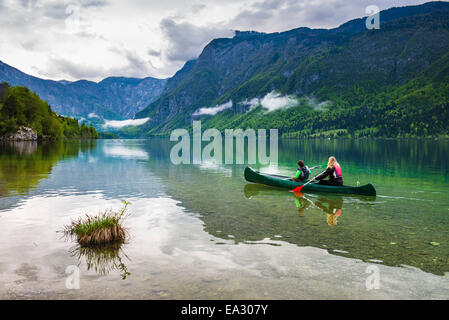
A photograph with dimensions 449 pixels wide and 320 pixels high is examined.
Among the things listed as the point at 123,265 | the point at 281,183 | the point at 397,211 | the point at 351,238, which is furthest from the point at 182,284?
the point at 281,183

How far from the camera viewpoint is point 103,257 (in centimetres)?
1238

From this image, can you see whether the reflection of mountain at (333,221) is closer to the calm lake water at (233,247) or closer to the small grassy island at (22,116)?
the calm lake water at (233,247)

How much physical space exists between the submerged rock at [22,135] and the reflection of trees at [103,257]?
490ft

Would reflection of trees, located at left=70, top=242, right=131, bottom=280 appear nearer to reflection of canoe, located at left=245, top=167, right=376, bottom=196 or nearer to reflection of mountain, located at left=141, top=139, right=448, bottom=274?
reflection of mountain, located at left=141, top=139, right=448, bottom=274

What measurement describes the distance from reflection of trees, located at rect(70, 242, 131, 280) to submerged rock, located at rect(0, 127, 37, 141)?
149m

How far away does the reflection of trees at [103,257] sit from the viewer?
11.3 m

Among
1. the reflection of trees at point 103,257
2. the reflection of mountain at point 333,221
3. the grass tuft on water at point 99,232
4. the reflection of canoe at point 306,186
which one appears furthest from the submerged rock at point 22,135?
the reflection of trees at point 103,257

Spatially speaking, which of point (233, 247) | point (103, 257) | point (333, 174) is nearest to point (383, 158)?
point (333, 174)

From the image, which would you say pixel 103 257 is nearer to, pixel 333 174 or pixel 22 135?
pixel 333 174

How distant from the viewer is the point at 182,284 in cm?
1029

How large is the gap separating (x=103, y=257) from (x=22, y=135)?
15400 centimetres
